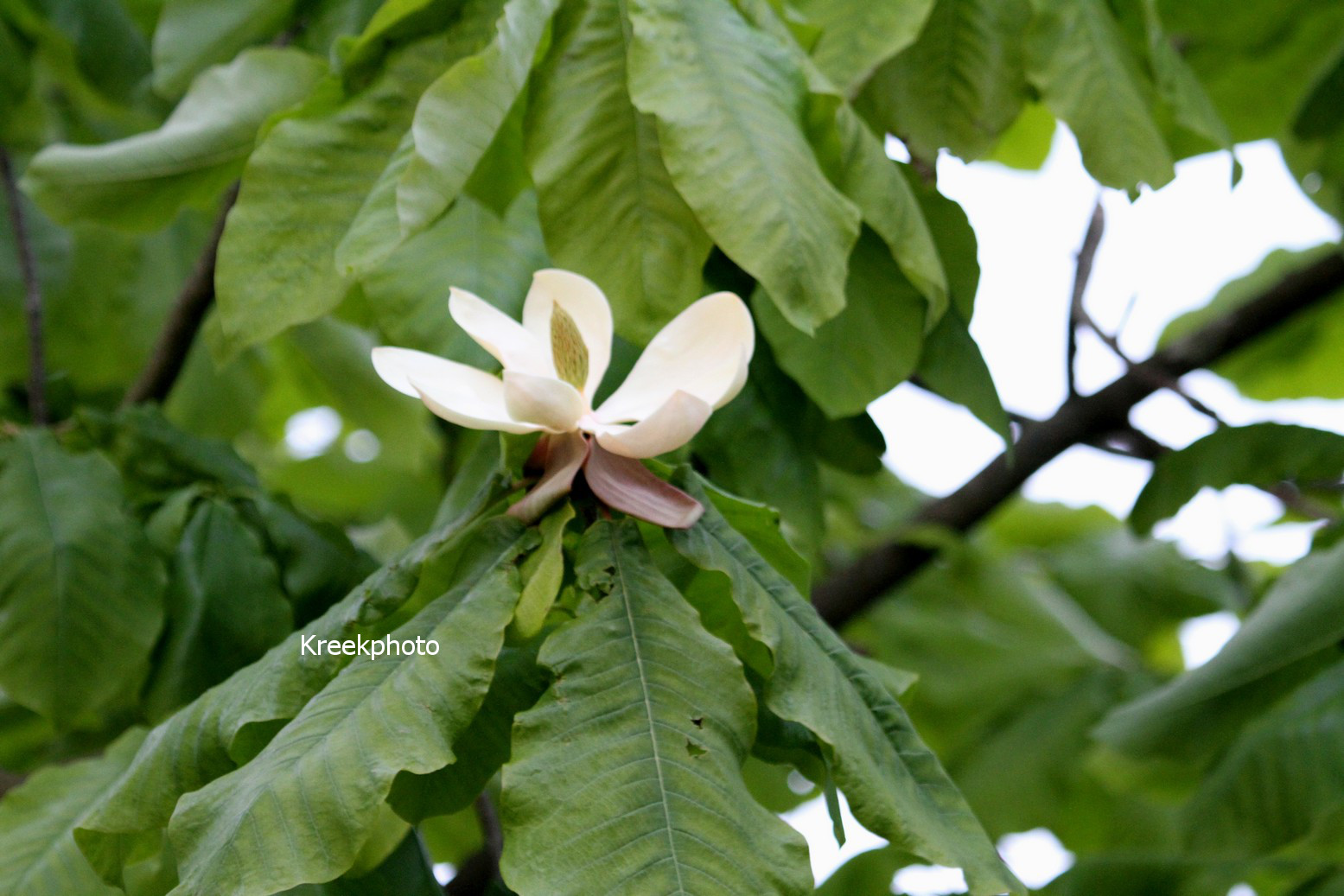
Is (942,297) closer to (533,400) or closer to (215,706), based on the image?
(533,400)

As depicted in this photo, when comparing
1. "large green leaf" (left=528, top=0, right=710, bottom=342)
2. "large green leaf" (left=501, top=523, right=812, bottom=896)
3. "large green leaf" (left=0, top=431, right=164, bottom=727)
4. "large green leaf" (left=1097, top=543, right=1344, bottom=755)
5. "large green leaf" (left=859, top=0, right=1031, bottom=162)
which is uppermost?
"large green leaf" (left=859, top=0, right=1031, bottom=162)

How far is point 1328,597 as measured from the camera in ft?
4.19

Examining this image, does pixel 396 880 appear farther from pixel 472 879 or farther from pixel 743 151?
pixel 472 879

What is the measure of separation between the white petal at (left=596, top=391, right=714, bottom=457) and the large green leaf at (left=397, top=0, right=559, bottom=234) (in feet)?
0.54

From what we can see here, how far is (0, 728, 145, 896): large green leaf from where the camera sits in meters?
0.96

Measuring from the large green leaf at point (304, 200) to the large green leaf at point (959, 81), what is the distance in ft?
1.37

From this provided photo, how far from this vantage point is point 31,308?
1.54 metres

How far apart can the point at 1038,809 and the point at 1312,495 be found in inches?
25.2

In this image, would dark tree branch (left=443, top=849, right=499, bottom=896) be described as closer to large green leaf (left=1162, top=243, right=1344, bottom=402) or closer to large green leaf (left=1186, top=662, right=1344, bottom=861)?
large green leaf (left=1186, top=662, right=1344, bottom=861)

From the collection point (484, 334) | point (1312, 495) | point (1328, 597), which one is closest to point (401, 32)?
point (484, 334)

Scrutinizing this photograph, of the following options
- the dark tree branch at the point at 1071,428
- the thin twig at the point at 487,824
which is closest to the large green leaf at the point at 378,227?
the thin twig at the point at 487,824

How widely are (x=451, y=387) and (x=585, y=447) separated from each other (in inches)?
3.3

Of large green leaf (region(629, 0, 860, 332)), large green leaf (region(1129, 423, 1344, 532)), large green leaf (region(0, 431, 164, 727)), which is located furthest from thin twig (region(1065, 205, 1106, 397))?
large green leaf (region(0, 431, 164, 727))

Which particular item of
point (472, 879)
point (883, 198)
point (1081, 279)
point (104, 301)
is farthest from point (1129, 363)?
point (104, 301)
